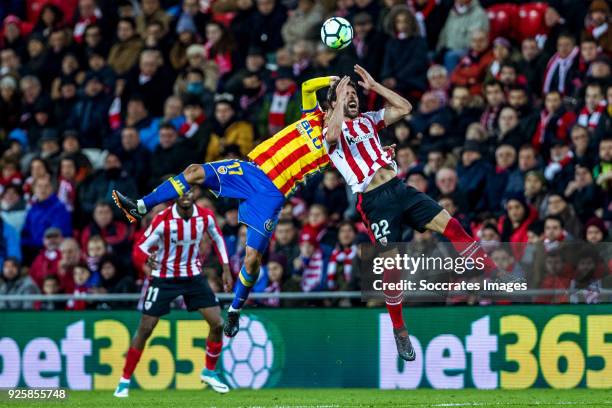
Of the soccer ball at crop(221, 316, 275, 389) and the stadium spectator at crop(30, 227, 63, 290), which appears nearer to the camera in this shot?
the soccer ball at crop(221, 316, 275, 389)

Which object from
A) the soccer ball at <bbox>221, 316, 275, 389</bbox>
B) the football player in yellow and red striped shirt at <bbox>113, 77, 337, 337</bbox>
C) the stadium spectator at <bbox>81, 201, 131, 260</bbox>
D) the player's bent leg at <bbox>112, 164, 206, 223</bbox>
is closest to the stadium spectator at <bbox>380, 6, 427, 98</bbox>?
the stadium spectator at <bbox>81, 201, 131, 260</bbox>

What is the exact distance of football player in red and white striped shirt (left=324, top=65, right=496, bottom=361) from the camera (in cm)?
1443

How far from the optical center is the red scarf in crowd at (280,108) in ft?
69.7

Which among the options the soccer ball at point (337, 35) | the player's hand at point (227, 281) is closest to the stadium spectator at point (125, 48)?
the player's hand at point (227, 281)

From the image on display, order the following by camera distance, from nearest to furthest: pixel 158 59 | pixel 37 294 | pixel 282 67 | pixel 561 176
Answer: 1. pixel 561 176
2. pixel 37 294
3. pixel 282 67
4. pixel 158 59

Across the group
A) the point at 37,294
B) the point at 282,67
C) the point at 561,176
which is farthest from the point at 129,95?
the point at 561,176

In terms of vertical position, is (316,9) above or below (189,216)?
above

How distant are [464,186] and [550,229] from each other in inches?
83.7

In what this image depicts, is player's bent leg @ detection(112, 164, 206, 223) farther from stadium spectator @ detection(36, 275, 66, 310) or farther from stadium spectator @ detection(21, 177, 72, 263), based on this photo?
stadium spectator @ detection(21, 177, 72, 263)

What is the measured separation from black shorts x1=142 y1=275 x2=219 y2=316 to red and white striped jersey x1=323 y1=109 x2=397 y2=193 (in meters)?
3.25

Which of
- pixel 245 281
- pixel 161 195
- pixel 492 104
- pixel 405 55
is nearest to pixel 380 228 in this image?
pixel 245 281

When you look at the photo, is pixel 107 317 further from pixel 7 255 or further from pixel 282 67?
pixel 282 67

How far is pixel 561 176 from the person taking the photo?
60.3 ft

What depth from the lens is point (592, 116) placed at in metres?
18.7
